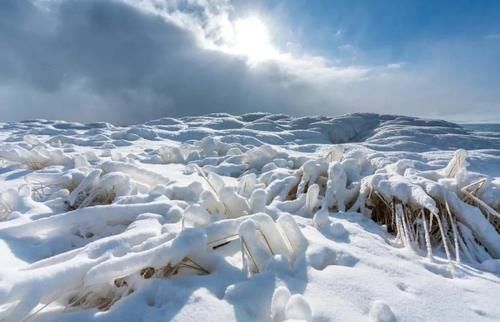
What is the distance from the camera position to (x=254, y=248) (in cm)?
116

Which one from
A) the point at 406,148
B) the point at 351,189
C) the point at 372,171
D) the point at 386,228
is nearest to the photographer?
the point at 386,228

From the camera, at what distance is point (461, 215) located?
159cm

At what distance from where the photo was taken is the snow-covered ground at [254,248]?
919 mm

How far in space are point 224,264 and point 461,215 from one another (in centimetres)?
117

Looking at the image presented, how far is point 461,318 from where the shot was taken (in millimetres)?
963

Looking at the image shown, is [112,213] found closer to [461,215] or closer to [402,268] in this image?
[402,268]

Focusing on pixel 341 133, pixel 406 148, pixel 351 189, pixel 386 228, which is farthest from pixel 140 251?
pixel 341 133

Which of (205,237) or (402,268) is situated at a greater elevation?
(205,237)

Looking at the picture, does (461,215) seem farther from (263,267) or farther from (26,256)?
(26,256)

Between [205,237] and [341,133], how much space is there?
8.77m

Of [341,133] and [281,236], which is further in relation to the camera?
[341,133]

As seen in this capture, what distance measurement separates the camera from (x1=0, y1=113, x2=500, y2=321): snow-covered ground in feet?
3.02

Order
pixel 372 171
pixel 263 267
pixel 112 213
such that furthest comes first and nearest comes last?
pixel 372 171 < pixel 112 213 < pixel 263 267

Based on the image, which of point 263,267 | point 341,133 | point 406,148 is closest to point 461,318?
point 263,267
